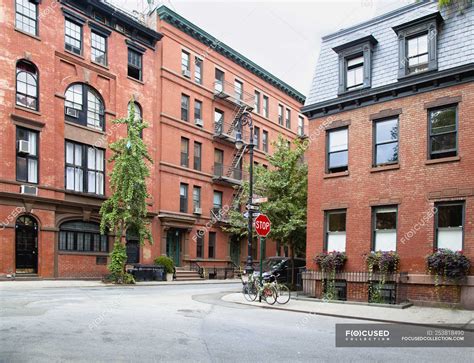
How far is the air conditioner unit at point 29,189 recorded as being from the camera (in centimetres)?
2295

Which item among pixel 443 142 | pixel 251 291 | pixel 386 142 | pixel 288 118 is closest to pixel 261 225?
pixel 251 291

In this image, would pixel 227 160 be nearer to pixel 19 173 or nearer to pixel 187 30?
pixel 187 30

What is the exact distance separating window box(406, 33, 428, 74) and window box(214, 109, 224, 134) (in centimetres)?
2125

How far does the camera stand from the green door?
3219 centimetres

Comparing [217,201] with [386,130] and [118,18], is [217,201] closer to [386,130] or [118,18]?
[118,18]

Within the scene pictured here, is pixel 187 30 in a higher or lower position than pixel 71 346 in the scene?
higher

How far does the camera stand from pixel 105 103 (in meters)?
28.1

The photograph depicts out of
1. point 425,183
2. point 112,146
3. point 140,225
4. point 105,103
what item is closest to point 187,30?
point 105,103

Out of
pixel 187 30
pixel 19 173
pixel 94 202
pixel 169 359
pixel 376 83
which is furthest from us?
pixel 187 30

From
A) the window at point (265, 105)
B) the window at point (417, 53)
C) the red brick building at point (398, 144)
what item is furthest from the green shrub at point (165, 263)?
the window at point (265, 105)

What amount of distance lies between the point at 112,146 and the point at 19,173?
4.86 m

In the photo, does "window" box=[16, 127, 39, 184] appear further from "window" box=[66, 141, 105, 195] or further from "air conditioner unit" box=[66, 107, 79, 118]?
"air conditioner unit" box=[66, 107, 79, 118]

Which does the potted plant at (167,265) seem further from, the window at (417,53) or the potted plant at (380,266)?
the window at (417,53)

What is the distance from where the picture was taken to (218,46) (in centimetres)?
3606
